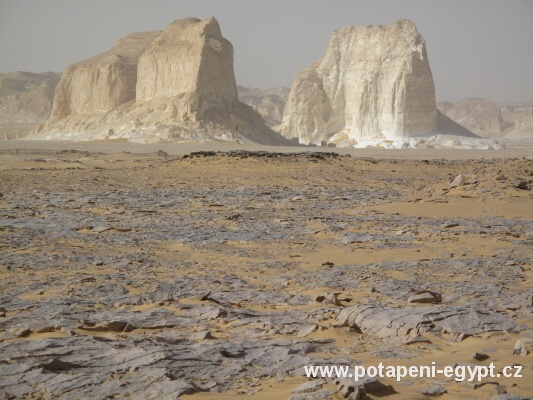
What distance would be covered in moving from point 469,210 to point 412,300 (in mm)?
8582

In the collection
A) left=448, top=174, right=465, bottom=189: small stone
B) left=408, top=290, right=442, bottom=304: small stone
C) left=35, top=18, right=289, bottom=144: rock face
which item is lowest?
left=408, top=290, right=442, bottom=304: small stone

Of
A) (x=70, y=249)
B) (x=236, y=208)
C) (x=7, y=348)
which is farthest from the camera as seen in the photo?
(x=236, y=208)

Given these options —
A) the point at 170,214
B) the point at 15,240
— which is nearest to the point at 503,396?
the point at 15,240

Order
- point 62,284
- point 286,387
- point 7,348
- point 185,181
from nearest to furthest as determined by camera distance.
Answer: point 286,387 < point 7,348 < point 62,284 < point 185,181

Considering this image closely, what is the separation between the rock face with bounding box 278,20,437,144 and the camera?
7069 centimetres

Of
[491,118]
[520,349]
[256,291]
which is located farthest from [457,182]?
[491,118]

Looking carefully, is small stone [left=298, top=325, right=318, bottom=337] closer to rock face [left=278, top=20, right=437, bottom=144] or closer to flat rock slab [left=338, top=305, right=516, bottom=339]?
flat rock slab [left=338, top=305, right=516, bottom=339]

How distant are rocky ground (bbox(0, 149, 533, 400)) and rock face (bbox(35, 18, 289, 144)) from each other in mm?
40631

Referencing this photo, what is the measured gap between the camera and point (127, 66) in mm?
71562

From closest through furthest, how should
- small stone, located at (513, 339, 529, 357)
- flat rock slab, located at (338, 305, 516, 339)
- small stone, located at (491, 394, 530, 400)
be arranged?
1. small stone, located at (491, 394, 530, 400)
2. small stone, located at (513, 339, 529, 357)
3. flat rock slab, located at (338, 305, 516, 339)

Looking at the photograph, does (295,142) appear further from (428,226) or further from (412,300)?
(412,300)

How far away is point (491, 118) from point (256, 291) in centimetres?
14611

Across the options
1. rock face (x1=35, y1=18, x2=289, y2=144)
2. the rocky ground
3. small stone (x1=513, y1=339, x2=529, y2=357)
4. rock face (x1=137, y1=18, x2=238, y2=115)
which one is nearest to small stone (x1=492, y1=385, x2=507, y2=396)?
the rocky ground

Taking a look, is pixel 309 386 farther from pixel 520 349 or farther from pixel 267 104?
pixel 267 104
